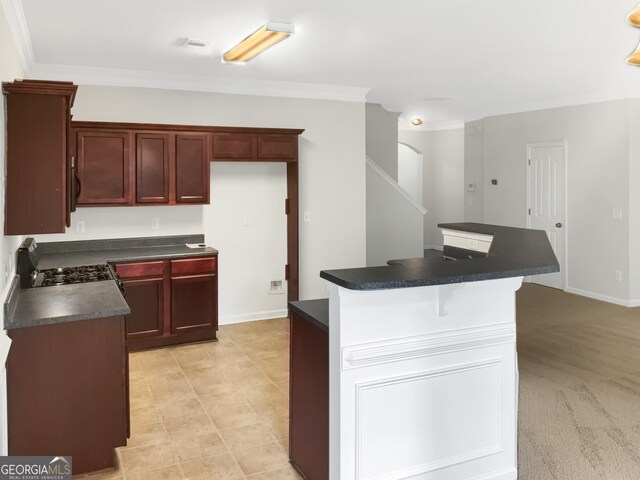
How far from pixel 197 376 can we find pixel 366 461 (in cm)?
240

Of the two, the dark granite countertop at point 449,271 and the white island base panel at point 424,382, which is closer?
the dark granite countertop at point 449,271

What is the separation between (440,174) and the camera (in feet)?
36.4

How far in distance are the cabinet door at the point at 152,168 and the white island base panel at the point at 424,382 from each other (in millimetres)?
3463

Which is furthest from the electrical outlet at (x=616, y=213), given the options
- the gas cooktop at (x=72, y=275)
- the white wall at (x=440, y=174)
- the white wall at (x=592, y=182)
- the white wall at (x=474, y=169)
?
the gas cooktop at (x=72, y=275)

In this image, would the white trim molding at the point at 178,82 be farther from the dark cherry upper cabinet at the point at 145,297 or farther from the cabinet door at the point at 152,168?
the dark cherry upper cabinet at the point at 145,297

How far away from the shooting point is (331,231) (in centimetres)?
653

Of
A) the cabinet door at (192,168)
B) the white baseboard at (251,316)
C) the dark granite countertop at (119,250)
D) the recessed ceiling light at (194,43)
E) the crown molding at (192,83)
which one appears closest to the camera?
the recessed ceiling light at (194,43)

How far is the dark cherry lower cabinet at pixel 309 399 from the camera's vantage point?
8.52ft

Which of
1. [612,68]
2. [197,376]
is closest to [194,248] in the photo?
[197,376]

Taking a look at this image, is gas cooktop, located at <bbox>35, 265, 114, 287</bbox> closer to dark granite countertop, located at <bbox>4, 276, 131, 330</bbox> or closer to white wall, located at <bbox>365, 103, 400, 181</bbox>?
dark granite countertop, located at <bbox>4, 276, 131, 330</bbox>

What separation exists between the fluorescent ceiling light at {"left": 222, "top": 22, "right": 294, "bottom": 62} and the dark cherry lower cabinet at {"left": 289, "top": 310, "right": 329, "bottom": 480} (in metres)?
2.03

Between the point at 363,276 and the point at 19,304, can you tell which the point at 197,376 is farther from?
the point at 363,276
